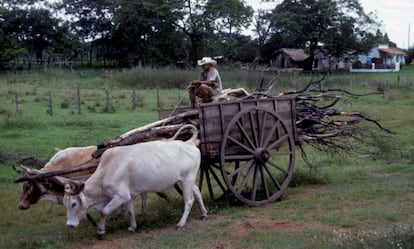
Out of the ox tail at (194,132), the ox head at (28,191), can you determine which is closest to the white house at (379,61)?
the ox tail at (194,132)

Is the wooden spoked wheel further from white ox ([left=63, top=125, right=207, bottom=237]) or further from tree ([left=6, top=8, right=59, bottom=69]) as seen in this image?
tree ([left=6, top=8, right=59, bottom=69])

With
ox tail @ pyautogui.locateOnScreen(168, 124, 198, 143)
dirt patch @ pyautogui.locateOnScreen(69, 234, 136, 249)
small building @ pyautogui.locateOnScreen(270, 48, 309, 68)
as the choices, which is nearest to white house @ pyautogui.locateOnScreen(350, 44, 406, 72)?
small building @ pyautogui.locateOnScreen(270, 48, 309, 68)

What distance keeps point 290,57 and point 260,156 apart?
2052 inches

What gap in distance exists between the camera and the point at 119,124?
19.3 meters

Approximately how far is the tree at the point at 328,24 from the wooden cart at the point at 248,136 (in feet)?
145

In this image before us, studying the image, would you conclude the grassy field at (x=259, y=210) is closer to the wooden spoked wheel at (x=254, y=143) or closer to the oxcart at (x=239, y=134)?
the wooden spoked wheel at (x=254, y=143)

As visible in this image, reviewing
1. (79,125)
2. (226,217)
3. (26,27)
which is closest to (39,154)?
(79,125)

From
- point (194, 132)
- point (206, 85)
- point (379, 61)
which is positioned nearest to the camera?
point (194, 132)

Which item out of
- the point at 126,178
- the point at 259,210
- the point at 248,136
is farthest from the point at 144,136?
the point at 259,210

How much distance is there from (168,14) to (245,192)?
139 feet

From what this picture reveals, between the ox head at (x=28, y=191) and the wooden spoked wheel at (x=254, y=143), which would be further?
the wooden spoked wheel at (x=254, y=143)

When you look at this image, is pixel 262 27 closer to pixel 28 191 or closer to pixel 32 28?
pixel 32 28

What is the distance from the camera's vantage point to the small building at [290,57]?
6056cm

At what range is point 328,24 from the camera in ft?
176
